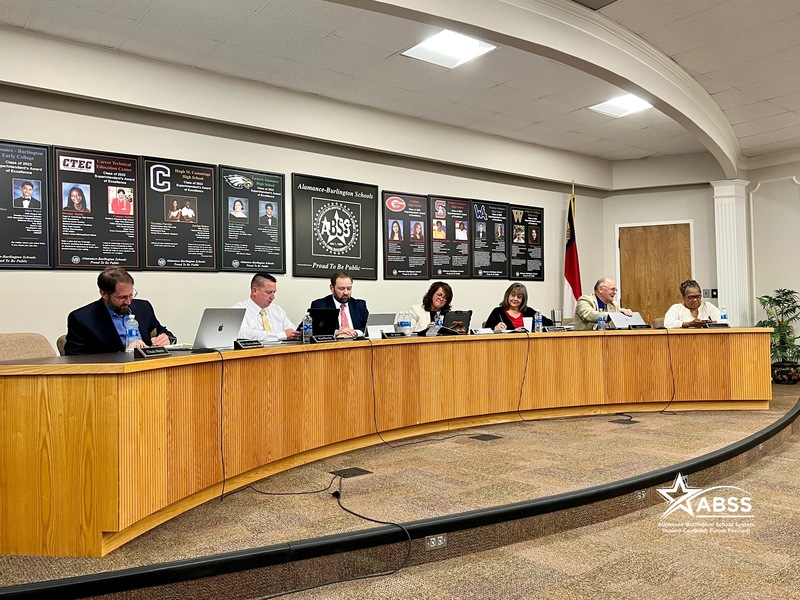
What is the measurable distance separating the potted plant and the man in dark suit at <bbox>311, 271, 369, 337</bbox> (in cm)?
543

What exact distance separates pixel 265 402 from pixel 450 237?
4.39 metres

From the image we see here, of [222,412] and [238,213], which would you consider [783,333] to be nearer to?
[238,213]

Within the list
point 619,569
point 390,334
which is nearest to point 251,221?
point 390,334

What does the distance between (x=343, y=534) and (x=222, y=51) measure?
4095 millimetres

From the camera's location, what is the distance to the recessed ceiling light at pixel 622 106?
6629 mm

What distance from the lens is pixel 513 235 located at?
835 centimetres

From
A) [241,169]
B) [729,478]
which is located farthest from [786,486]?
[241,169]

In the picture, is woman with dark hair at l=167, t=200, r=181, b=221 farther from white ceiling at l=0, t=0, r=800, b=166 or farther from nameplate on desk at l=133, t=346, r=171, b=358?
nameplate on desk at l=133, t=346, r=171, b=358

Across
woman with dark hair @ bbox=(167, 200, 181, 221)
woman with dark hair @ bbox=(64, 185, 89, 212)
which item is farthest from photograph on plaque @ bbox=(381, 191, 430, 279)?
woman with dark hair @ bbox=(64, 185, 89, 212)

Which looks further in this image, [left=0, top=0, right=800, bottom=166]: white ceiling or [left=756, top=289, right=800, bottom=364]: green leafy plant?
[left=756, top=289, right=800, bottom=364]: green leafy plant

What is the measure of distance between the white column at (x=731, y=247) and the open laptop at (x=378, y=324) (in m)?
5.46

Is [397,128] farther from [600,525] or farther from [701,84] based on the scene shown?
[600,525]

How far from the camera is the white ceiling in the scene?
15.1 feet

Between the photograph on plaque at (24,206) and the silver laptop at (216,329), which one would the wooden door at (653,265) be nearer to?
the silver laptop at (216,329)
